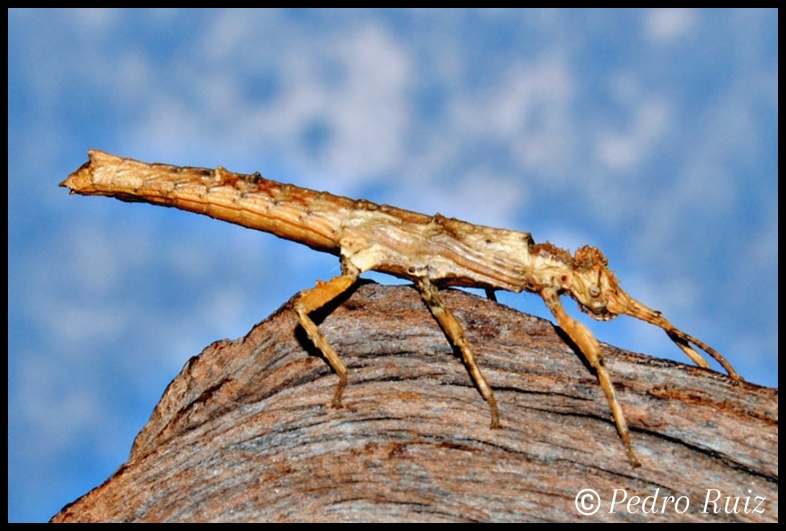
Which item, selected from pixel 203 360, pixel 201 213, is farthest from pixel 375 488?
pixel 201 213

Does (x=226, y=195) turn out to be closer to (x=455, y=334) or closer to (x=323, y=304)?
(x=323, y=304)

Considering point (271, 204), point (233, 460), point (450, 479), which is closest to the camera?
point (450, 479)

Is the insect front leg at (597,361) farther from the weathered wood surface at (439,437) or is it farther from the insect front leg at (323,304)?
the insect front leg at (323,304)

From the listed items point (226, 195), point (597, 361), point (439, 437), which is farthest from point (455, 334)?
point (226, 195)

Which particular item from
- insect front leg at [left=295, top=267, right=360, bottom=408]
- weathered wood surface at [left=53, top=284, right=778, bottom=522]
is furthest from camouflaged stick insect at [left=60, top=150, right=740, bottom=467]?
weathered wood surface at [left=53, top=284, right=778, bottom=522]

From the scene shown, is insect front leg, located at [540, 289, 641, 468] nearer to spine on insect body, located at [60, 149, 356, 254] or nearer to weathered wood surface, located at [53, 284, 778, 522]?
weathered wood surface, located at [53, 284, 778, 522]

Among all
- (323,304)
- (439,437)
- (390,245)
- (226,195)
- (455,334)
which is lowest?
(439,437)

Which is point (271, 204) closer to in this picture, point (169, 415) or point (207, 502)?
point (169, 415)
